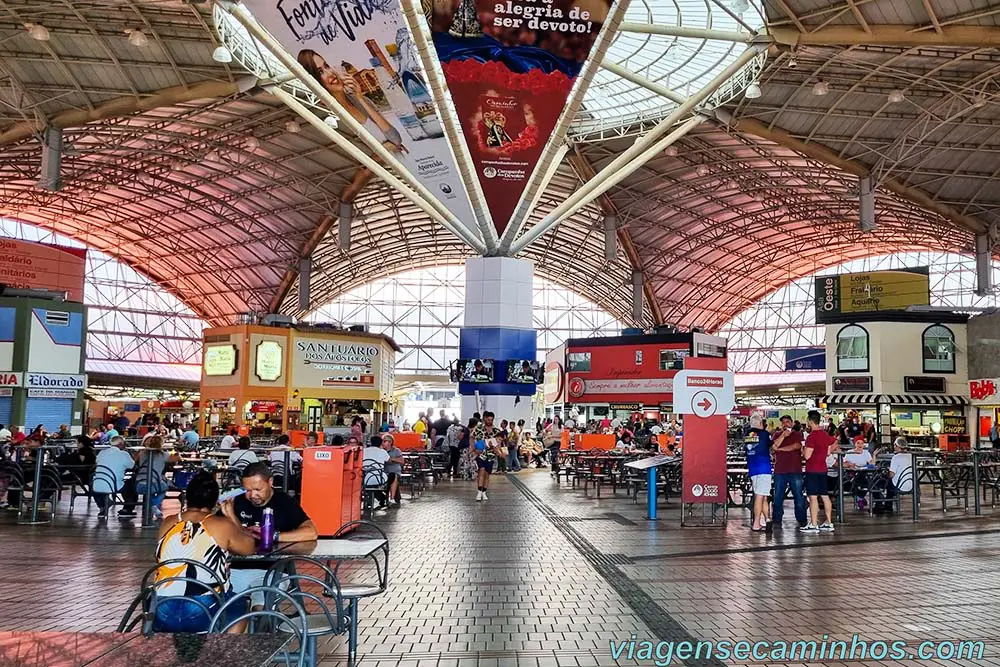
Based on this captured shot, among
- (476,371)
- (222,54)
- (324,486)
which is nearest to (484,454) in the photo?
(324,486)

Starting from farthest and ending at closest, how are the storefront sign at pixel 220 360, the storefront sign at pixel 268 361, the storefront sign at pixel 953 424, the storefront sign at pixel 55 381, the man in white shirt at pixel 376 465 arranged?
1. the storefront sign at pixel 268 361
2. the storefront sign at pixel 220 360
3. the storefront sign at pixel 953 424
4. the storefront sign at pixel 55 381
5. the man in white shirt at pixel 376 465

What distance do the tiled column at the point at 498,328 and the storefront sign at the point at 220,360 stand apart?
12433 mm

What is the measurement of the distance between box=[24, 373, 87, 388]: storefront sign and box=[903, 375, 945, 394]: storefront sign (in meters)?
28.6

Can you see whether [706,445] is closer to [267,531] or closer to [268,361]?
[267,531]

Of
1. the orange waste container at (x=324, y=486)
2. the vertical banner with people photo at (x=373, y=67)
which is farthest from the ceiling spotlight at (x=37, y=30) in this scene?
the orange waste container at (x=324, y=486)

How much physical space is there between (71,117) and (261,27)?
11.6 m

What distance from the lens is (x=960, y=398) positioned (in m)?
30.8

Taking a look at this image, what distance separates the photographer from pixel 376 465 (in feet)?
43.8

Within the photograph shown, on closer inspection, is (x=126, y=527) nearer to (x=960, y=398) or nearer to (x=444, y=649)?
(x=444, y=649)

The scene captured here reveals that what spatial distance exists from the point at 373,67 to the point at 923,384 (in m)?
22.6

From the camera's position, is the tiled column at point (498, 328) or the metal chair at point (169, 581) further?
the tiled column at point (498, 328)

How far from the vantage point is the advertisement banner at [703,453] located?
12.2m

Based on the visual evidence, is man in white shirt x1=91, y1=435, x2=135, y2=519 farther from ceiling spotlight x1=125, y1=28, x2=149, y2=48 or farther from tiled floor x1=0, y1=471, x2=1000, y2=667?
ceiling spotlight x1=125, y1=28, x2=149, y2=48

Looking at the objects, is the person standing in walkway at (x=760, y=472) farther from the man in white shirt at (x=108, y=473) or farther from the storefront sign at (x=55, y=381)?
the storefront sign at (x=55, y=381)
